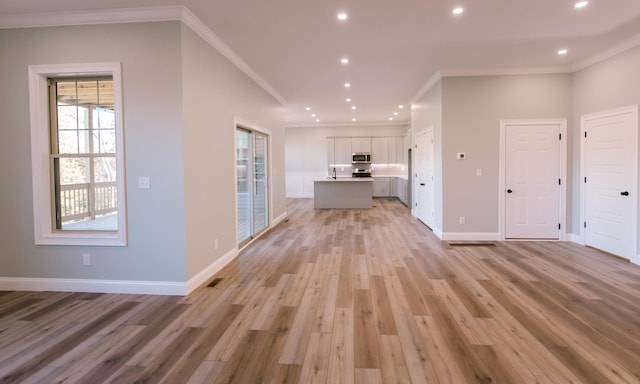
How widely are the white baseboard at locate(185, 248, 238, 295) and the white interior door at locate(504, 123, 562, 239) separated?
15.3 ft

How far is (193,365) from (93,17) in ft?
11.4

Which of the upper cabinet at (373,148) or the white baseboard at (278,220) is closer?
the white baseboard at (278,220)

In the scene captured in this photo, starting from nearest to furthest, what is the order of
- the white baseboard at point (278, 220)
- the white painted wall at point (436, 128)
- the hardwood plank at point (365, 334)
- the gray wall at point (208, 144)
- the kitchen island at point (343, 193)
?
the hardwood plank at point (365, 334)
the gray wall at point (208, 144)
the white painted wall at point (436, 128)
the white baseboard at point (278, 220)
the kitchen island at point (343, 193)

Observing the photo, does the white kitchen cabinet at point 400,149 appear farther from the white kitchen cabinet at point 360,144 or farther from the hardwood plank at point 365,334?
the hardwood plank at point 365,334

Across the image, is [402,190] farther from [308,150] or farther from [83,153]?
[83,153]

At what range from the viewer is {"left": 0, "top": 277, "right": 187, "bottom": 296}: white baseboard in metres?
3.48

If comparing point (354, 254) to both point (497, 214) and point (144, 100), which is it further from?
point (144, 100)

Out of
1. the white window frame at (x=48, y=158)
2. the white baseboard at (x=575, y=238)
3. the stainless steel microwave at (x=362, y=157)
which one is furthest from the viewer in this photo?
the stainless steel microwave at (x=362, y=157)

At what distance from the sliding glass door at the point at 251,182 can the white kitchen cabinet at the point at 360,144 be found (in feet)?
21.0

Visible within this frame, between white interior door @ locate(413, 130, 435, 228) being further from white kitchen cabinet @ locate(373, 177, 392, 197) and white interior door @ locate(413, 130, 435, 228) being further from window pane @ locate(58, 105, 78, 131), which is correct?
window pane @ locate(58, 105, 78, 131)

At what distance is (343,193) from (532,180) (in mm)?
5296

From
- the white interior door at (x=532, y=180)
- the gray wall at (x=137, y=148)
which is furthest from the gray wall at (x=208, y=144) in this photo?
the white interior door at (x=532, y=180)

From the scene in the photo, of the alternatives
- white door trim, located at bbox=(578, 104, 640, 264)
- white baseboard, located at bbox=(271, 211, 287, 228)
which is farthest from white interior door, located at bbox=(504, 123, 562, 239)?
white baseboard, located at bbox=(271, 211, 287, 228)

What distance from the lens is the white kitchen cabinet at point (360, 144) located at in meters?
12.6
